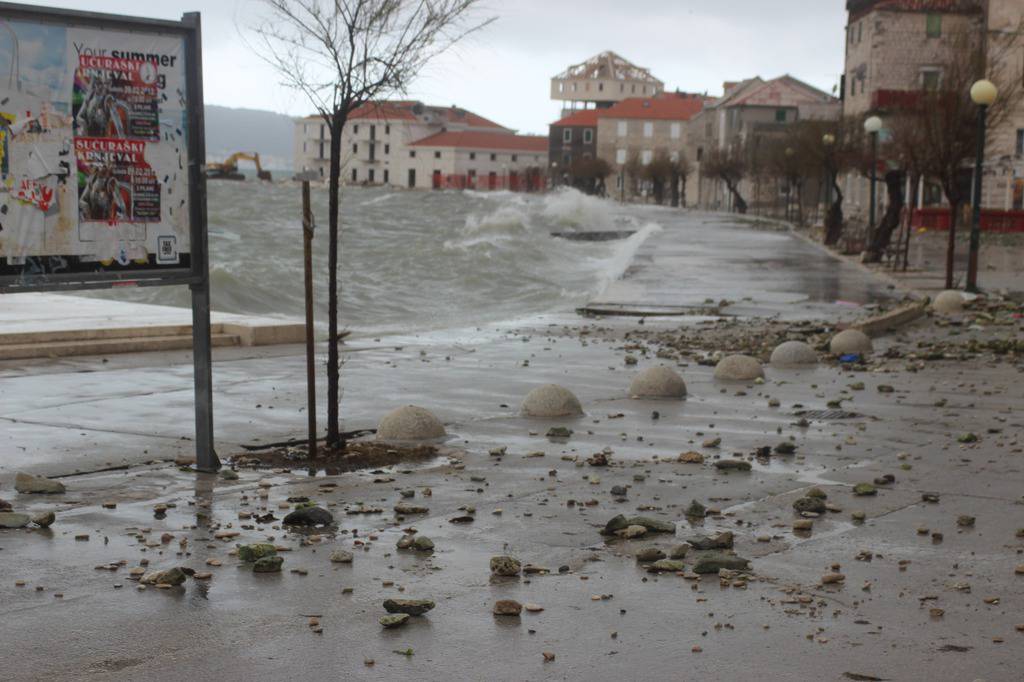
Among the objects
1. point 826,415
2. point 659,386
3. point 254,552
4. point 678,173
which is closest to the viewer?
point 254,552

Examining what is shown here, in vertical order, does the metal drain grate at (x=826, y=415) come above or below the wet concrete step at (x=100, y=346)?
below

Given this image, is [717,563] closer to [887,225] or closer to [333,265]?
[333,265]

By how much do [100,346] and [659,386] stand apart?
252 inches

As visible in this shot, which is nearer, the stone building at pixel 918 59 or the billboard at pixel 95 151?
the billboard at pixel 95 151

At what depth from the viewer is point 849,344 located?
54.4 feet

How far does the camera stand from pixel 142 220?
850 centimetres

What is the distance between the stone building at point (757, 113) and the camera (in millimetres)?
109125

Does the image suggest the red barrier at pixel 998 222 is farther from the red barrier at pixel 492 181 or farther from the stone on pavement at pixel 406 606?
the red barrier at pixel 492 181

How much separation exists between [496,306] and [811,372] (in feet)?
54.6

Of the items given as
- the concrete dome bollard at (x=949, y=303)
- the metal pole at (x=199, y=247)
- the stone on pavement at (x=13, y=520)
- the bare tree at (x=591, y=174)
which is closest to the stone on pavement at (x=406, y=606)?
the stone on pavement at (x=13, y=520)

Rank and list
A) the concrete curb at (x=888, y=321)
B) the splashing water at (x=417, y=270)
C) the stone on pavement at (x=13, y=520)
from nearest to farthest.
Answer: the stone on pavement at (x=13, y=520)
the concrete curb at (x=888, y=321)
the splashing water at (x=417, y=270)

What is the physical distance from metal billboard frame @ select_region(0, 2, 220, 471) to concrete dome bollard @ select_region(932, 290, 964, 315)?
1587cm

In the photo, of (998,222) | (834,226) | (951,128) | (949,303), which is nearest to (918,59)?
(998,222)

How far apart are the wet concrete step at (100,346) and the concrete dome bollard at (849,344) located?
23.8 feet
